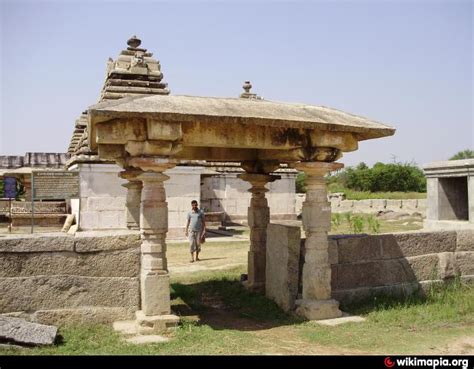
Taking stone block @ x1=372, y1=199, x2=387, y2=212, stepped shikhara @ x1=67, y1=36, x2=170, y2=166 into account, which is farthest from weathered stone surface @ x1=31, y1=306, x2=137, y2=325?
stone block @ x1=372, y1=199, x2=387, y2=212

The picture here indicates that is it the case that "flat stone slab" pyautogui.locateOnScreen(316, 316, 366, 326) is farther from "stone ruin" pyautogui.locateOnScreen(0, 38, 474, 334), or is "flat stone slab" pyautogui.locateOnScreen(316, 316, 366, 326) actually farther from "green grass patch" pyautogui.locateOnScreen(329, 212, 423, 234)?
"green grass patch" pyautogui.locateOnScreen(329, 212, 423, 234)

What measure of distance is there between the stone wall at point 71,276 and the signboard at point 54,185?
20.9 ft

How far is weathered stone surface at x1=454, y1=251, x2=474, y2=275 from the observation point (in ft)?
28.6

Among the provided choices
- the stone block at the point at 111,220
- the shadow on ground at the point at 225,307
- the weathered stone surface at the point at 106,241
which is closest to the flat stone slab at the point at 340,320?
the shadow on ground at the point at 225,307

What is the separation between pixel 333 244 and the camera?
759 cm

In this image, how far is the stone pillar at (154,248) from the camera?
628 cm

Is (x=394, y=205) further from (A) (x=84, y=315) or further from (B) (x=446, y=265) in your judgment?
(A) (x=84, y=315)

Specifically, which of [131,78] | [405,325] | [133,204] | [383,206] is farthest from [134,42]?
[383,206]

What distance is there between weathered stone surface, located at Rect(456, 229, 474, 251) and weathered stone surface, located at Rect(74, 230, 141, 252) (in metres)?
5.53

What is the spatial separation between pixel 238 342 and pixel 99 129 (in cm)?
304

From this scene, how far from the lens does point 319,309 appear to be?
6953 millimetres

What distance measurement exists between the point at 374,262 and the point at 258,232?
6.75 feet
